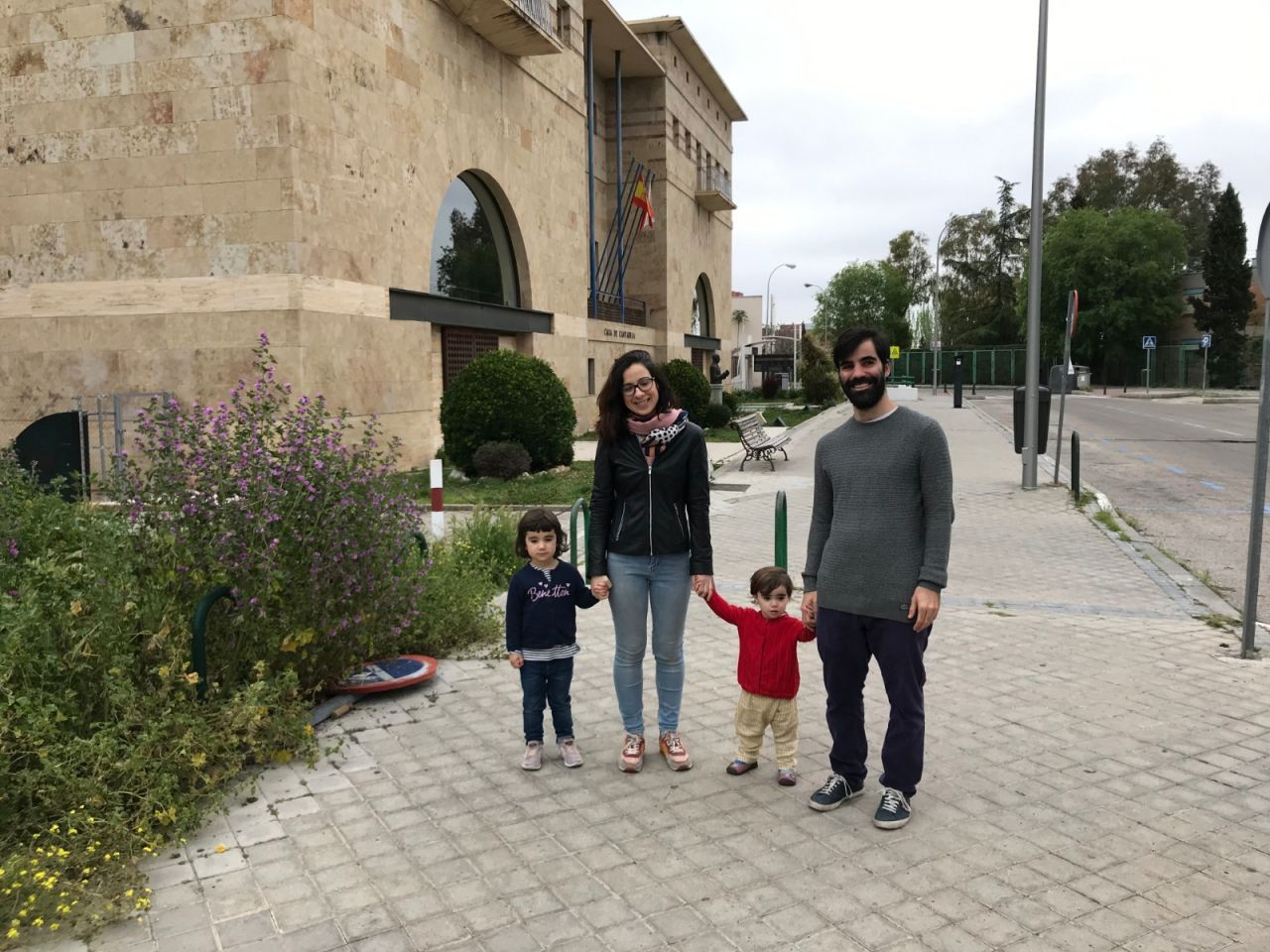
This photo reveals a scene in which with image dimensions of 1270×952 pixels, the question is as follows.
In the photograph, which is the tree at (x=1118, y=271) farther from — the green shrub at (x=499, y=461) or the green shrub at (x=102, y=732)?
the green shrub at (x=102, y=732)

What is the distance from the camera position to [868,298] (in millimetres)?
79188

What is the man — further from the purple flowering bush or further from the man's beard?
the purple flowering bush

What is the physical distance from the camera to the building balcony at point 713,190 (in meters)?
38.4

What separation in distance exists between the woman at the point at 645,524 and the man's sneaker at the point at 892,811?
2.98 ft

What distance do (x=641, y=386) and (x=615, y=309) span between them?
27.6m

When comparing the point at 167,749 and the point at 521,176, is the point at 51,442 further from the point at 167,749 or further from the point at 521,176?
the point at 521,176

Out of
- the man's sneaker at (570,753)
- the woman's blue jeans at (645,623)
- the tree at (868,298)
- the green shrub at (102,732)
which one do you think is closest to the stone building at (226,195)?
the green shrub at (102,732)

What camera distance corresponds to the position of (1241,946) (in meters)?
2.89

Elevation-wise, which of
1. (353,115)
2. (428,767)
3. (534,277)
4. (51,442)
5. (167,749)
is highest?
(353,115)

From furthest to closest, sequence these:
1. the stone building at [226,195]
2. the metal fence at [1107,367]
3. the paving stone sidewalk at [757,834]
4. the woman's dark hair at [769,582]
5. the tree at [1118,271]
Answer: the tree at [1118,271] → the metal fence at [1107,367] → the stone building at [226,195] → the woman's dark hair at [769,582] → the paving stone sidewalk at [757,834]

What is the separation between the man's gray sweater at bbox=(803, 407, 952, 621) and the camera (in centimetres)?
355

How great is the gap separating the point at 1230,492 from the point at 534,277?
14907 millimetres

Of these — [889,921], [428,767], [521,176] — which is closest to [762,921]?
[889,921]

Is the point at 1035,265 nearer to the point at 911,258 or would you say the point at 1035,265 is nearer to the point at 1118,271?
the point at 1118,271
